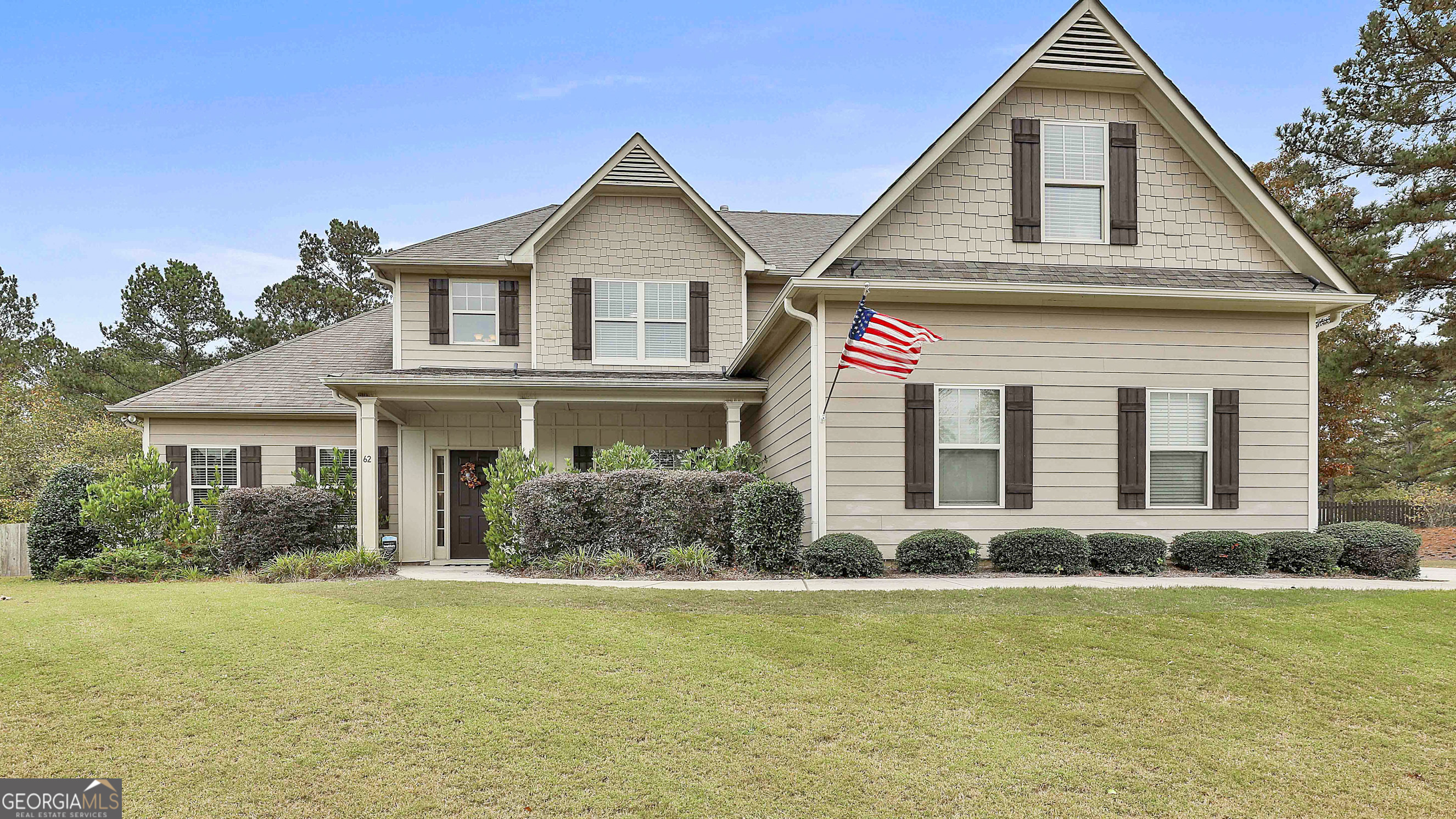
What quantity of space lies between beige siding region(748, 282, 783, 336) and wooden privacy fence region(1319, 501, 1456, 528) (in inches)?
598

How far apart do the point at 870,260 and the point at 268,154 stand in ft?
60.3

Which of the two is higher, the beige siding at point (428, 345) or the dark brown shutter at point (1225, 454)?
the beige siding at point (428, 345)

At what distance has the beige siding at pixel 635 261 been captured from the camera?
14234 millimetres

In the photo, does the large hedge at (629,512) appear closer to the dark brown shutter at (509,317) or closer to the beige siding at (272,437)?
the dark brown shutter at (509,317)

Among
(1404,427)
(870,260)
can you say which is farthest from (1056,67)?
(1404,427)

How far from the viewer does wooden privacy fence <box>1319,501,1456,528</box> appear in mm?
20781

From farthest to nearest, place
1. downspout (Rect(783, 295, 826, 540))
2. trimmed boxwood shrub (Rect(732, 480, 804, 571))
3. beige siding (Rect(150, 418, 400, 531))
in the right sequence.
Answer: beige siding (Rect(150, 418, 400, 531))
downspout (Rect(783, 295, 826, 540))
trimmed boxwood shrub (Rect(732, 480, 804, 571))

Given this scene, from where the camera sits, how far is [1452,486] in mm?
21188

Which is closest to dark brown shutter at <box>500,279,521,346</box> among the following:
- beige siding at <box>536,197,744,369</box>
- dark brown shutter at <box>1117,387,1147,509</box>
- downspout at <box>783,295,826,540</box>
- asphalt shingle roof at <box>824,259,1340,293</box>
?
beige siding at <box>536,197,744,369</box>

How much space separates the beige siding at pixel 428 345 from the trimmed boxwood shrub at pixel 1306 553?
1095cm

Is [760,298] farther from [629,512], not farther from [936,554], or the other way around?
[936,554]

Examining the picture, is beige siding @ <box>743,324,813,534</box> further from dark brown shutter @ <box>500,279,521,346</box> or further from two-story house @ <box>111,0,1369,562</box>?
dark brown shutter @ <box>500,279,521,346</box>

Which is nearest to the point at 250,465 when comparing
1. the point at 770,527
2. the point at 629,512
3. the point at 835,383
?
the point at 629,512

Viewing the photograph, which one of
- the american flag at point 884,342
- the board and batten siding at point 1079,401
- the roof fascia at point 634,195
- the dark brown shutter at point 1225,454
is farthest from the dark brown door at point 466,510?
the dark brown shutter at point 1225,454
